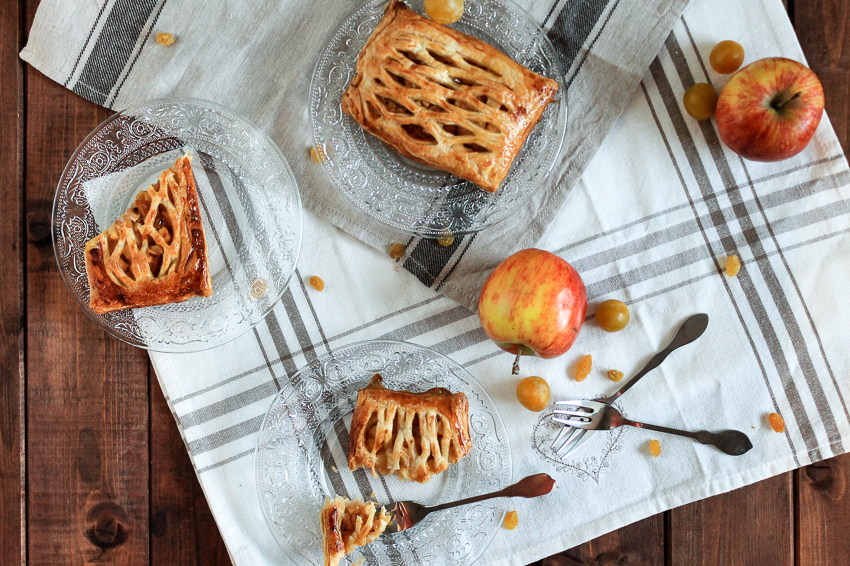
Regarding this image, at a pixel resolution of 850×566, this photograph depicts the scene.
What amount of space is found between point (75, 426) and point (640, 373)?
1.69 m

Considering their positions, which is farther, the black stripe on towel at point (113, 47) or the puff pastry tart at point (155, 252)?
the black stripe on towel at point (113, 47)

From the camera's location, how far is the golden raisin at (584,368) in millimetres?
1834

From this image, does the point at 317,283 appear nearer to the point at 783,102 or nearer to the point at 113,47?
the point at 113,47

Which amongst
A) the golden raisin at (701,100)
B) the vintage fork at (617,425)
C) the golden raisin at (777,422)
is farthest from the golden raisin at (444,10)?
the golden raisin at (777,422)

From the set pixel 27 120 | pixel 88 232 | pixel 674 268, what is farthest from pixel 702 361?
pixel 27 120

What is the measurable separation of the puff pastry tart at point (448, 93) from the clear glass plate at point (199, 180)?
0.35 meters

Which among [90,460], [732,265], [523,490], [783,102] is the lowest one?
[90,460]

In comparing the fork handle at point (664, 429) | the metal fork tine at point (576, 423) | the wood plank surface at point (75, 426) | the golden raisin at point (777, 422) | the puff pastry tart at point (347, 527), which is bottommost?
the wood plank surface at point (75, 426)

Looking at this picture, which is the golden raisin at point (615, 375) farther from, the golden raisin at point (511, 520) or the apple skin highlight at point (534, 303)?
the golden raisin at point (511, 520)

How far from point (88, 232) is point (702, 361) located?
180 cm

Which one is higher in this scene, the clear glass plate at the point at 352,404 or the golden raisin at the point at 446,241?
the golden raisin at the point at 446,241

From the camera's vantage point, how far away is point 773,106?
166cm

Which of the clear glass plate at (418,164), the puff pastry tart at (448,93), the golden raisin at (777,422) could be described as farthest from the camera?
the golden raisin at (777,422)

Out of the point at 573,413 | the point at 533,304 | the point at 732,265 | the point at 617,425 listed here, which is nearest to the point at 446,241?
the point at 533,304
